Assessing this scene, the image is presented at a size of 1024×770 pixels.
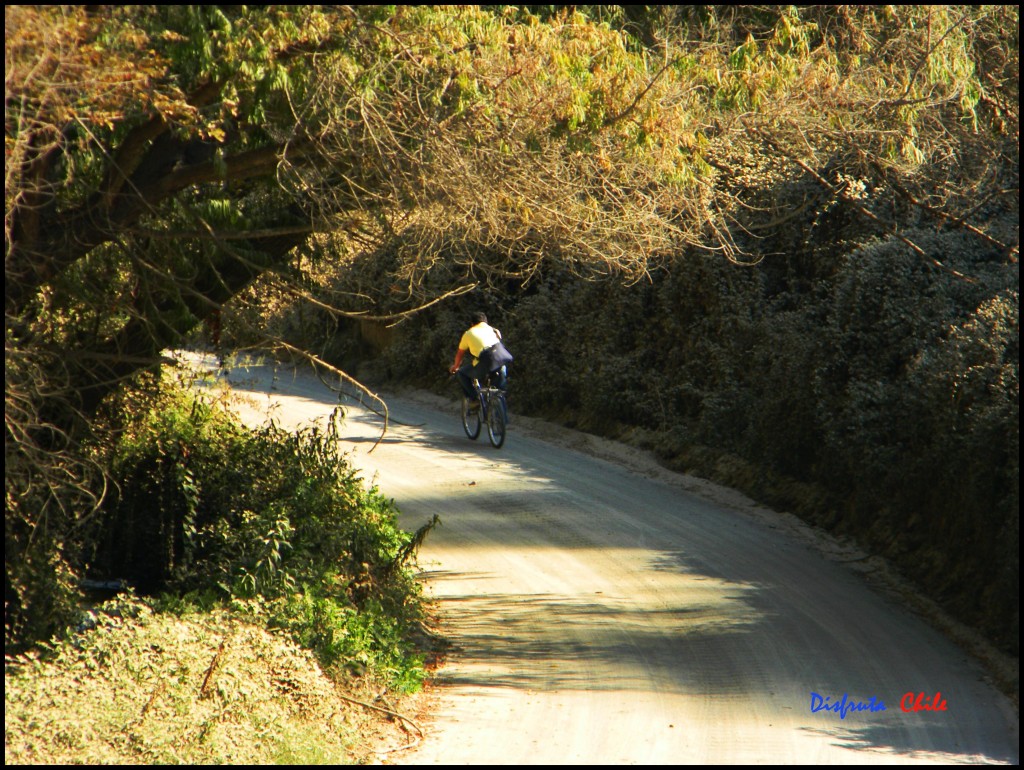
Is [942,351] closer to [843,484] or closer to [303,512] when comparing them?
[843,484]

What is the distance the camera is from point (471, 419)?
16.4 metres

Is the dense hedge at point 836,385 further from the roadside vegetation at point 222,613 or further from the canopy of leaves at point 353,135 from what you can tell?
the roadside vegetation at point 222,613

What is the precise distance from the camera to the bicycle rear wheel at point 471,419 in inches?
640

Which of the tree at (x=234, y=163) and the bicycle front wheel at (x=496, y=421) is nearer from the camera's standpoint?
the tree at (x=234, y=163)

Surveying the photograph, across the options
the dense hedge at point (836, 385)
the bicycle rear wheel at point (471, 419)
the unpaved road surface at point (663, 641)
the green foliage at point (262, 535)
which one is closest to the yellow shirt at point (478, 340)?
the bicycle rear wheel at point (471, 419)

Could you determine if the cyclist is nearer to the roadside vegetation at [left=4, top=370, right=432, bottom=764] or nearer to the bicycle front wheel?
the bicycle front wheel

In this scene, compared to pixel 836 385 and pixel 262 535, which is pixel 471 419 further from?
pixel 262 535

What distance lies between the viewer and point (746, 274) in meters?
15.2

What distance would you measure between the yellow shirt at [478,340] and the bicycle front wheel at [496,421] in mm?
874

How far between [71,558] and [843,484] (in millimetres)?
8538

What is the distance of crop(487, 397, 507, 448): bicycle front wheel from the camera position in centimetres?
1559

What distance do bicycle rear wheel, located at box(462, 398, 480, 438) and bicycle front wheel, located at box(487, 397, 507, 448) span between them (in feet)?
1.39

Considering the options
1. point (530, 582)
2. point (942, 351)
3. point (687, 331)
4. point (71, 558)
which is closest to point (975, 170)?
point (942, 351)

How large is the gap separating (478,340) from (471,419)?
173 cm
